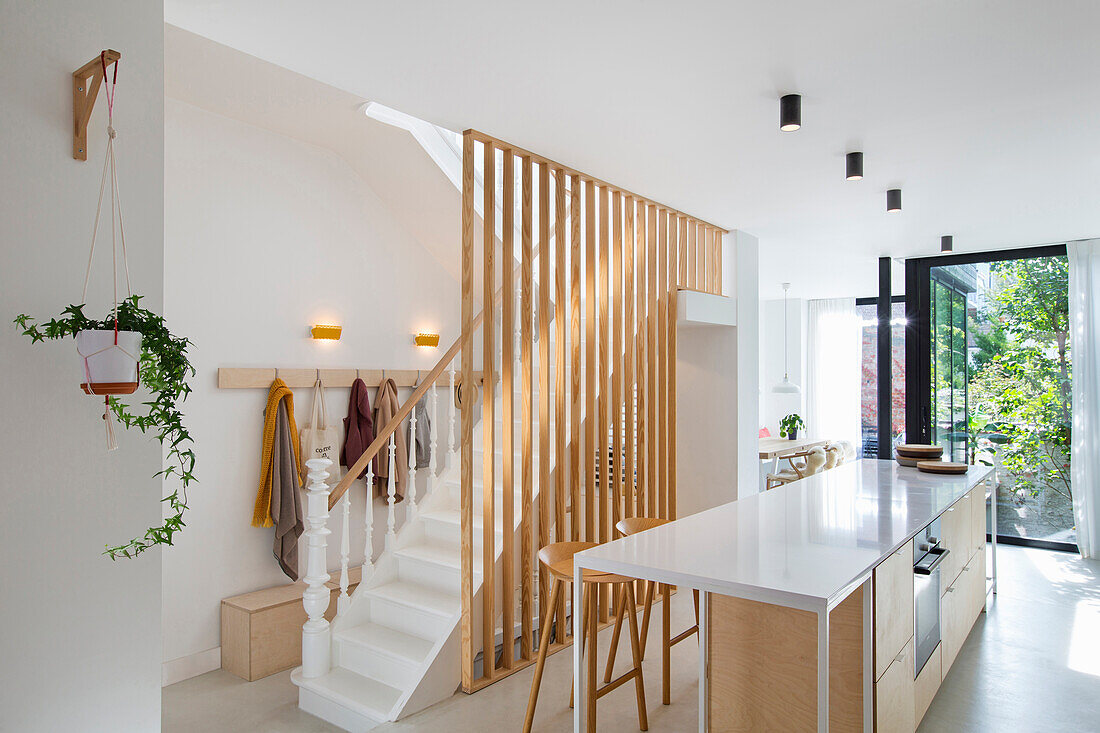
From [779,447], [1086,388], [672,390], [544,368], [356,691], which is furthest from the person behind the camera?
[779,447]

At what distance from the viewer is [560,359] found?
3.85 meters

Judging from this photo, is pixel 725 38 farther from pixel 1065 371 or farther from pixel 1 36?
pixel 1065 371

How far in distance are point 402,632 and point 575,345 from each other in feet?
5.64

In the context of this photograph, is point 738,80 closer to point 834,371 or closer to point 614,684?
point 614,684

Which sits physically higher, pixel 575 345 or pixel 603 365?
pixel 575 345

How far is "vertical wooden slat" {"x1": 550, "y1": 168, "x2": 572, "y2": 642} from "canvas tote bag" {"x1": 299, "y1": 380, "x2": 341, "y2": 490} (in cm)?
150

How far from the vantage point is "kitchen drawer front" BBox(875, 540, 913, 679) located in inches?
84.7

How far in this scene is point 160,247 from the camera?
1.94 m

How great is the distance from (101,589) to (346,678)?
1669 mm

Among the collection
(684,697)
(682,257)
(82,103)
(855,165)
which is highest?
(855,165)

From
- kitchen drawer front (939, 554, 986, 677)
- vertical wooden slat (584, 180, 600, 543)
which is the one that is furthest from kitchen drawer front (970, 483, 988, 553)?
vertical wooden slat (584, 180, 600, 543)

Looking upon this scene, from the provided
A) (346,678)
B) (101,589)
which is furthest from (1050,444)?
(101,589)

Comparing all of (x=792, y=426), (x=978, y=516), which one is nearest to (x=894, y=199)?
(x=978, y=516)

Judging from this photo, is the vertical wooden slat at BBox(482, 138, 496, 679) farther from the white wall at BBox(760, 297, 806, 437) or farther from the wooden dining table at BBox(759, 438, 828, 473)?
the white wall at BBox(760, 297, 806, 437)
